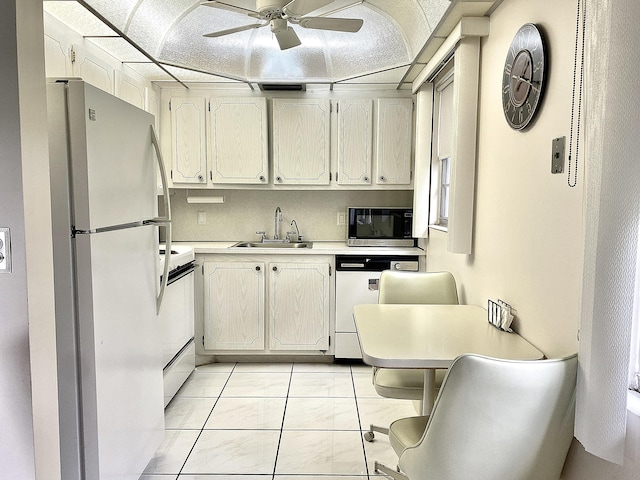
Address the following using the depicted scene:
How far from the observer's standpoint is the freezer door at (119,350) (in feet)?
5.35

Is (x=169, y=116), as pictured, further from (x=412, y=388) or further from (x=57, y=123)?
(x=412, y=388)

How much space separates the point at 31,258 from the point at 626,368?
61.1 inches

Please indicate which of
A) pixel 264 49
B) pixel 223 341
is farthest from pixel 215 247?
pixel 264 49

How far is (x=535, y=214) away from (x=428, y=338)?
628 mm

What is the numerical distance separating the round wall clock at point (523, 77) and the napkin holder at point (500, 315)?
746 mm

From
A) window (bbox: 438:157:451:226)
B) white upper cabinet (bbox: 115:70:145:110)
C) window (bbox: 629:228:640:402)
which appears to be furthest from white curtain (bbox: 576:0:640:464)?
white upper cabinet (bbox: 115:70:145:110)

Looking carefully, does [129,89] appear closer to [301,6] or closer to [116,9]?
[116,9]

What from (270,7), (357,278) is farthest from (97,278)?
(357,278)

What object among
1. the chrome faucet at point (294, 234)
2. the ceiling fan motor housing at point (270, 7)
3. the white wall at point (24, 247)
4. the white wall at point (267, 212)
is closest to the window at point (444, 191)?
the white wall at point (267, 212)

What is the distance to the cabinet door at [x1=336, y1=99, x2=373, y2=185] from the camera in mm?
3662

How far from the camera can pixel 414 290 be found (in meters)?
2.50

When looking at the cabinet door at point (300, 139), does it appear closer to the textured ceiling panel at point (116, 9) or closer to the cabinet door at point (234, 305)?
the cabinet door at point (234, 305)

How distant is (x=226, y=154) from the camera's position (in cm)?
366

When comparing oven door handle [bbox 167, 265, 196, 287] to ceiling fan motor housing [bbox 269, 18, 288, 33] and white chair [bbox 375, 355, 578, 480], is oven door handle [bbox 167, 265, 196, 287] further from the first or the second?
white chair [bbox 375, 355, 578, 480]
